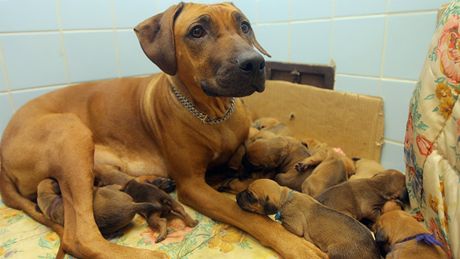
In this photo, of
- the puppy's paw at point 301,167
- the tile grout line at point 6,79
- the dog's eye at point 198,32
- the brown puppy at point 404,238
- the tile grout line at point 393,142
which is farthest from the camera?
the tile grout line at point 6,79

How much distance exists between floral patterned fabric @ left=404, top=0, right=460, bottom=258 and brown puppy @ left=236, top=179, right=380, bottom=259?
0.80ft

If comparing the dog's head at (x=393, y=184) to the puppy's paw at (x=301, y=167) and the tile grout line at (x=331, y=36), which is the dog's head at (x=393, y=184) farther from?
the tile grout line at (x=331, y=36)

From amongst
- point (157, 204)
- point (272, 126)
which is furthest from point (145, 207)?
point (272, 126)

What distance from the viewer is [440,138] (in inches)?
44.7

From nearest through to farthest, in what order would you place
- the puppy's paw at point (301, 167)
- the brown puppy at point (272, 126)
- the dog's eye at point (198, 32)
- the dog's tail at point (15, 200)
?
the dog's eye at point (198, 32) → the dog's tail at point (15, 200) → the puppy's paw at point (301, 167) → the brown puppy at point (272, 126)

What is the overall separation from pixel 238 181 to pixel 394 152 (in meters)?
0.84

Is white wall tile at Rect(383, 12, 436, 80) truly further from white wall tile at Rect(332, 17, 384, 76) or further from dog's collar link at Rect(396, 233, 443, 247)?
dog's collar link at Rect(396, 233, 443, 247)

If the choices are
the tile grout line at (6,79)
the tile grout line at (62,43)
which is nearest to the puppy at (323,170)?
the tile grout line at (62,43)

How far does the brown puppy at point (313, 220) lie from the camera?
1056 mm

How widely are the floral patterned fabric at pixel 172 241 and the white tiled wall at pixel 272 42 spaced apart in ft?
2.86

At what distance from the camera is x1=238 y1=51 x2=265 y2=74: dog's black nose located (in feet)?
3.81

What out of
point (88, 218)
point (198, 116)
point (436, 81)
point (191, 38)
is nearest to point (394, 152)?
point (436, 81)

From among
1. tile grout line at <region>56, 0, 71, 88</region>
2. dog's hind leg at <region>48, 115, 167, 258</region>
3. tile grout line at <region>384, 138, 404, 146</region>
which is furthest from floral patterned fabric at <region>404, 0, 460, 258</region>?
tile grout line at <region>56, 0, 71, 88</region>

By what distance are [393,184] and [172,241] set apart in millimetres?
930
